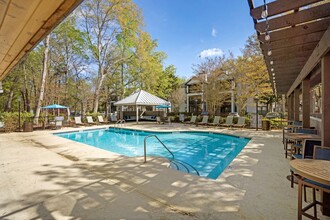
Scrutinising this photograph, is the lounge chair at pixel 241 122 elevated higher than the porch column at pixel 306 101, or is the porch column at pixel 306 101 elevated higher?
the porch column at pixel 306 101

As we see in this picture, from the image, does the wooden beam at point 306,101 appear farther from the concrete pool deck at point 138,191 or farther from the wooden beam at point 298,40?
the wooden beam at point 298,40

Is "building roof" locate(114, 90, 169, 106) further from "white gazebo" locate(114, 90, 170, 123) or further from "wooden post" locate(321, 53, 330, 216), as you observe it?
"wooden post" locate(321, 53, 330, 216)

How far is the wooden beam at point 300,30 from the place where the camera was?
10.4 ft

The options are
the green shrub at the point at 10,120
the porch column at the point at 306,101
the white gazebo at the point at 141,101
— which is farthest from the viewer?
the white gazebo at the point at 141,101

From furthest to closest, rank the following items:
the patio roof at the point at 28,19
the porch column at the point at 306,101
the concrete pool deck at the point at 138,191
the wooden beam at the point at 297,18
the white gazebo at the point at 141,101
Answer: the white gazebo at the point at 141,101, the porch column at the point at 306,101, the wooden beam at the point at 297,18, the concrete pool deck at the point at 138,191, the patio roof at the point at 28,19

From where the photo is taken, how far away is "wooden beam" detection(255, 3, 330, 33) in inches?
112

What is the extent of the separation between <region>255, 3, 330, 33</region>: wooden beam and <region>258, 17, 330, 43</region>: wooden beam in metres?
0.28

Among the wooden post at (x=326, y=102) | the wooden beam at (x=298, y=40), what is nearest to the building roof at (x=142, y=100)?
the wooden beam at (x=298, y=40)

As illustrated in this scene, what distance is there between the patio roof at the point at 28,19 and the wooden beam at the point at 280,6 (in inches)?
112

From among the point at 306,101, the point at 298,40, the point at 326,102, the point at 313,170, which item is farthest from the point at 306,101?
the point at 313,170

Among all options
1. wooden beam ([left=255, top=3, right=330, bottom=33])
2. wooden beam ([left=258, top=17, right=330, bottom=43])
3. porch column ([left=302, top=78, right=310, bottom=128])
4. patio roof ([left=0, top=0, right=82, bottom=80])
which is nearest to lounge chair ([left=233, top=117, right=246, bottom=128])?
porch column ([left=302, top=78, right=310, bottom=128])

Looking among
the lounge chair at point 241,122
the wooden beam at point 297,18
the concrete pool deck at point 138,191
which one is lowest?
the concrete pool deck at point 138,191

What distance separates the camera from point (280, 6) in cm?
288

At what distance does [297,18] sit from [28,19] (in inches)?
154
